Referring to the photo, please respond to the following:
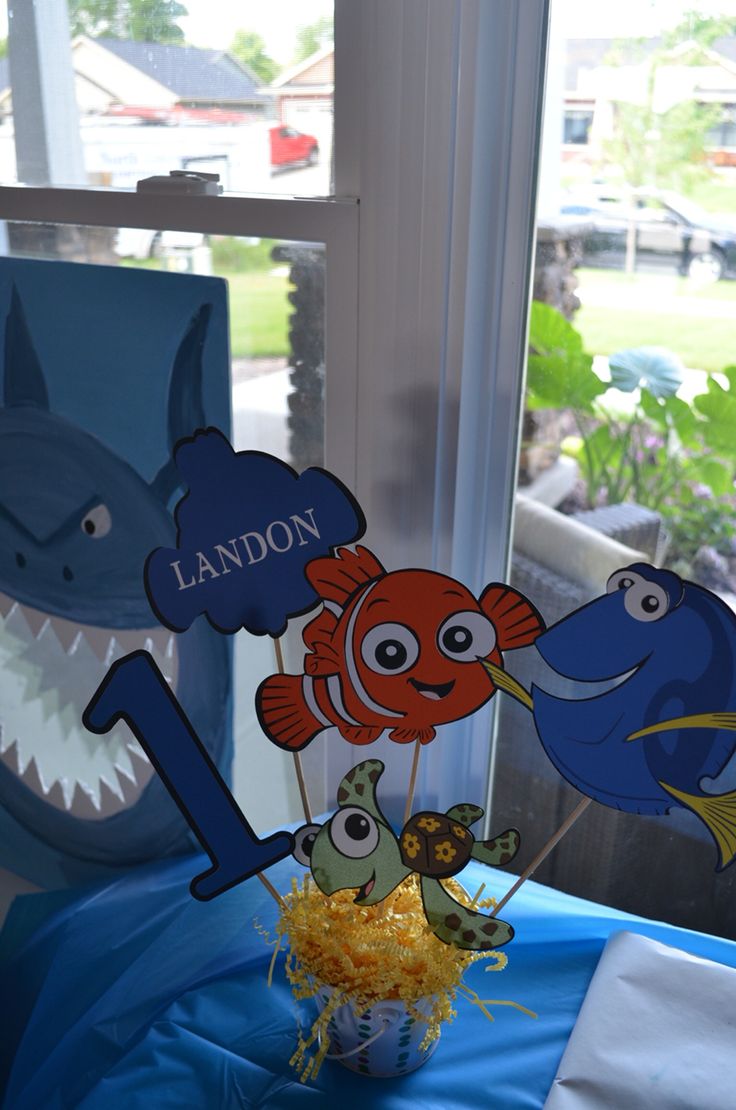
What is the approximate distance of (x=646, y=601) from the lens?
85cm

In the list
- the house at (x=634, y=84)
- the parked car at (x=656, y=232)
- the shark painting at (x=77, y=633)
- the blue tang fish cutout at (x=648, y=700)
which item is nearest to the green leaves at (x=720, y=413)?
the parked car at (x=656, y=232)

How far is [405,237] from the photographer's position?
1.13m

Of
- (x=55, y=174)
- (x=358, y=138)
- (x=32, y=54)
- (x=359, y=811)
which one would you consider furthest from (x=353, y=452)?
(x=32, y=54)

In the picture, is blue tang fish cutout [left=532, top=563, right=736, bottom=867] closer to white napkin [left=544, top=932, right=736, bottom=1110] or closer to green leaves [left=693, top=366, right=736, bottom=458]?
white napkin [left=544, top=932, right=736, bottom=1110]

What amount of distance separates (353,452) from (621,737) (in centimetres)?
51

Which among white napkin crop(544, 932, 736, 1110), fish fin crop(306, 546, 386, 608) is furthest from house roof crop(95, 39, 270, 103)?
white napkin crop(544, 932, 736, 1110)

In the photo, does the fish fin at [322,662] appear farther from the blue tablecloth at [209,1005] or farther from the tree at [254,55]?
the tree at [254,55]

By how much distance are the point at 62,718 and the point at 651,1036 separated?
37.3 inches

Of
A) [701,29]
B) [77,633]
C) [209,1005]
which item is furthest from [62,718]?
[701,29]

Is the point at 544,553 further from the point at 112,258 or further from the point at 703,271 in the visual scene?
the point at 112,258

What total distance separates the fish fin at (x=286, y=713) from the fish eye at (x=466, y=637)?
14 centimetres

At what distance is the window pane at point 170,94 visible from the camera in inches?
47.0

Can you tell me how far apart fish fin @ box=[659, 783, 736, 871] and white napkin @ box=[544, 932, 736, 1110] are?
203mm

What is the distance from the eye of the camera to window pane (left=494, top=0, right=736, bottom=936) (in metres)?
1.06
